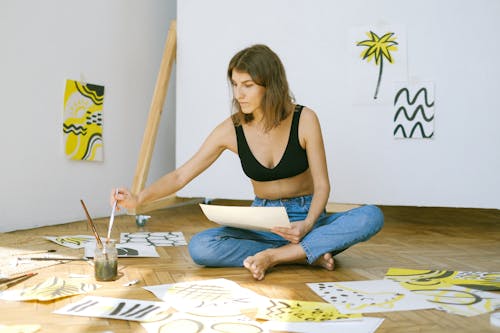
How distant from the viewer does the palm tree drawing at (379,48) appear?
10.2 ft

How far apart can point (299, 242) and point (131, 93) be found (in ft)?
6.99

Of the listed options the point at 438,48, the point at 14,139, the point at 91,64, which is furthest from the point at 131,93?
the point at 438,48

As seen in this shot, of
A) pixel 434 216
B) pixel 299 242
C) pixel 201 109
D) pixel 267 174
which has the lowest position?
pixel 434 216

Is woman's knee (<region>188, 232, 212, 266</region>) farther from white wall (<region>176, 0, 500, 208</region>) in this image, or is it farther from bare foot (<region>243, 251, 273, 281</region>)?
white wall (<region>176, 0, 500, 208</region>)

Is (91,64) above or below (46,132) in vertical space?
above

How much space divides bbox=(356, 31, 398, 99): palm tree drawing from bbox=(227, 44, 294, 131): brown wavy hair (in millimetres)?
1271

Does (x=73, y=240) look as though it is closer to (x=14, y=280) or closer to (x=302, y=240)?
(x=14, y=280)

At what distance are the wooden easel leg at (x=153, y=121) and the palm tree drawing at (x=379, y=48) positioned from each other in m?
1.10

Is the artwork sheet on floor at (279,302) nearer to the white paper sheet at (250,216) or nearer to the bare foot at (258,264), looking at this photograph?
the bare foot at (258,264)

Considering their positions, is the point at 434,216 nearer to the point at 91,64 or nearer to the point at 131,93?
the point at 131,93

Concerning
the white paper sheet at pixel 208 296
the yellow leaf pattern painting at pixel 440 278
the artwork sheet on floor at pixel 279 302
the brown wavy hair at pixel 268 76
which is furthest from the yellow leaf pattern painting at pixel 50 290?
the yellow leaf pattern painting at pixel 440 278

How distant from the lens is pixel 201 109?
3426mm

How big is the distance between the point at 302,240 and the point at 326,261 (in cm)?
11

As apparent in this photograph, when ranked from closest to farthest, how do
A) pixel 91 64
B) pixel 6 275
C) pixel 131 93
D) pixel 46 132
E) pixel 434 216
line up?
pixel 6 275, pixel 46 132, pixel 91 64, pixel 131 93, pixel 434 216
